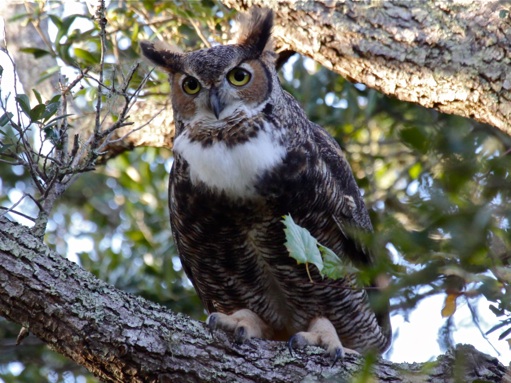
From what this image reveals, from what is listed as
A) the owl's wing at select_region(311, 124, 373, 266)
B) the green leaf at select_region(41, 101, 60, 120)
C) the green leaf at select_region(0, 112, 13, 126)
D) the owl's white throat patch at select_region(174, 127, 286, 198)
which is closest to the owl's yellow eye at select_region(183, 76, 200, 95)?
the owl's white throat patch at select_region(174, 127, 286, 198)

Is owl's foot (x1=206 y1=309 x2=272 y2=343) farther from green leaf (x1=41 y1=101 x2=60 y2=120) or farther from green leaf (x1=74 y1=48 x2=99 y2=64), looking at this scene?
green leaf (x1=74 y1=48 x2=99 y2=64)

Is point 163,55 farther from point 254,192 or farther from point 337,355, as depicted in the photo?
point 337,355

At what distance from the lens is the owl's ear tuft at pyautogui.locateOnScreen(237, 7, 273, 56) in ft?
10.1

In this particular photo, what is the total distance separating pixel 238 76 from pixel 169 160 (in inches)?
78.4

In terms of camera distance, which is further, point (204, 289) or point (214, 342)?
point (204, 289)

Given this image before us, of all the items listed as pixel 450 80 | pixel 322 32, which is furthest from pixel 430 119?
pixel 322 32

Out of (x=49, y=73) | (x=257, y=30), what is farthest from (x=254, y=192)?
(x=49, y=73)

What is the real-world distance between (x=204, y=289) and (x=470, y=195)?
228 centimetres

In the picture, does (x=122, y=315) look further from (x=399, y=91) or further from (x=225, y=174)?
(x=399, y=91)

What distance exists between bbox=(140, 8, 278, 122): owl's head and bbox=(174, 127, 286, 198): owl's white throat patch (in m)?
0.14

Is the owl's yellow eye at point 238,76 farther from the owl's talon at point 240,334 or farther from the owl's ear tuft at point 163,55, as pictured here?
the owl's talon at point 240,334

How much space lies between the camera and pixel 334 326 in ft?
10.7

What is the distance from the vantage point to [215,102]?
9.40 feet

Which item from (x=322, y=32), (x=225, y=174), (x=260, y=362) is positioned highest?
(x=322, y=32)
